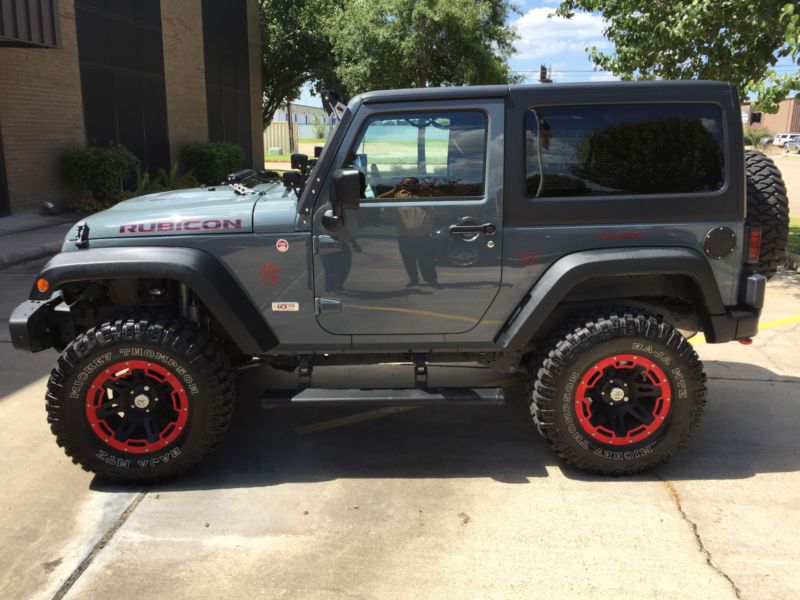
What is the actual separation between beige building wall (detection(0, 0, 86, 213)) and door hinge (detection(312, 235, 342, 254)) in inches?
451

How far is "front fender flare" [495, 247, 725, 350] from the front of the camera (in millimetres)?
3553

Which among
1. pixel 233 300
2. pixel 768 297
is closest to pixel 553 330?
pixel 233 300

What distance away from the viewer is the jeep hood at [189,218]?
3.61 m

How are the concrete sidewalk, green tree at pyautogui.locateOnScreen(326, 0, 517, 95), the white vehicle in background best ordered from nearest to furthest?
1. the concrete sidewalk
2. green tree at pyautogui.locateOnScreen(326, 0, 517, 95)
3. the white vehicle in background

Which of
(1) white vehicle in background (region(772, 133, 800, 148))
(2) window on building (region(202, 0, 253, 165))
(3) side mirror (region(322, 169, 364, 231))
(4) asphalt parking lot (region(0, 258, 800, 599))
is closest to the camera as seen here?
(4) asphalt parking lot (region(0, 258, 800, 599))

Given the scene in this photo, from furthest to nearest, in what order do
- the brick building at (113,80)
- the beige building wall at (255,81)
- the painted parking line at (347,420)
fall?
the beige building wall at (255,81), the brick building at (113,80), the painted parking line at (347,420)

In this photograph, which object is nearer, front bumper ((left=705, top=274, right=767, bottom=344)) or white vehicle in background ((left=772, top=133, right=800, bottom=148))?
front bumper ((left=705, top=274, right=767, bottom=344))

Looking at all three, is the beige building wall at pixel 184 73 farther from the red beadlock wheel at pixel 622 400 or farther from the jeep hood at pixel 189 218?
the red beadlock wheel at pixel 622 400

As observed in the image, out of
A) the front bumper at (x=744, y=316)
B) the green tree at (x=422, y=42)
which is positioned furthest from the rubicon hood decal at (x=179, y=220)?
the green tree at (x=422, y=42)

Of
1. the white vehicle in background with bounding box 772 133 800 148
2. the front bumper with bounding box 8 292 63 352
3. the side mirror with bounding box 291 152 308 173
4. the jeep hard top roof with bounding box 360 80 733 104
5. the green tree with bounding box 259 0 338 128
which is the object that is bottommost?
the front bumper with bounding box 8 292 63 352

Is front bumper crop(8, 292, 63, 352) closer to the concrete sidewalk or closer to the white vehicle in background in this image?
the concrete sidewalk

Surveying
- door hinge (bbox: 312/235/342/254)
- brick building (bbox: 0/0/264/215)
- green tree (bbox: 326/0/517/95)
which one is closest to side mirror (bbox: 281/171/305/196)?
door hinge (bbox: 312/235/342/254)

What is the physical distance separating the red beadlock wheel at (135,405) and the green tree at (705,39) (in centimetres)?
690

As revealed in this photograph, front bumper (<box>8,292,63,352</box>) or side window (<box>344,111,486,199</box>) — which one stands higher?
side window (<box>344,111,486,199</box>)
